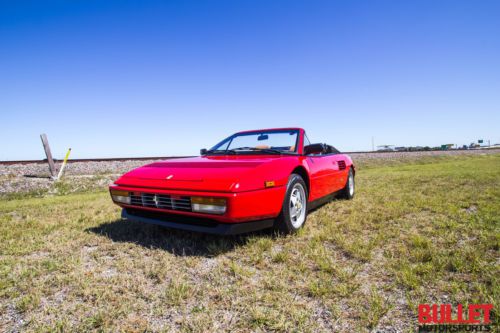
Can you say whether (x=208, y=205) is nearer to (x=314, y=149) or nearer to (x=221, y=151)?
(x=221, y=151)

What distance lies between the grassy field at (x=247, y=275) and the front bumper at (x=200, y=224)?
21 centimetres

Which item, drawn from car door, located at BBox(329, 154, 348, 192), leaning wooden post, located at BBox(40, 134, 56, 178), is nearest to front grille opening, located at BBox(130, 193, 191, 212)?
car door, located at BBox(329, 154, 348, 192)

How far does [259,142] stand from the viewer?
12.2ft

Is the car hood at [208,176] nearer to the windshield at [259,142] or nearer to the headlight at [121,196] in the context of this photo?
the headlight at [121,196]

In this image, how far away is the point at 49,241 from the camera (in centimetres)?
273

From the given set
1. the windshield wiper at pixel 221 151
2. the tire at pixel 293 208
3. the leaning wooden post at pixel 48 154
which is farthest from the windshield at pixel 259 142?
the leaning wooden post at pixel 48 154

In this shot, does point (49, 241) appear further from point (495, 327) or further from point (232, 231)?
point (495, 327)

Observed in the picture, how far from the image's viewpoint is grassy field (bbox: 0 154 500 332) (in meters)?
1.46

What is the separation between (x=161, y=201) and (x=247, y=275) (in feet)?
3.50

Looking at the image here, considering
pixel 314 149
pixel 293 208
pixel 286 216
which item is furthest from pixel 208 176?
pixel 314 149

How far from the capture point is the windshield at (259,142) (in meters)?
3.47

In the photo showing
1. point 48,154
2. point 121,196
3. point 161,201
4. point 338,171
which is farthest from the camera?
point 48,154

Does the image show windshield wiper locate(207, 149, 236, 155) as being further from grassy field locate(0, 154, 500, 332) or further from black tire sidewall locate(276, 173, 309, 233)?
grassy field locate(0, 154, 500, 332)

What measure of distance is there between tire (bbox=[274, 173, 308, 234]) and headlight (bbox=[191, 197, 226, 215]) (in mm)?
713
